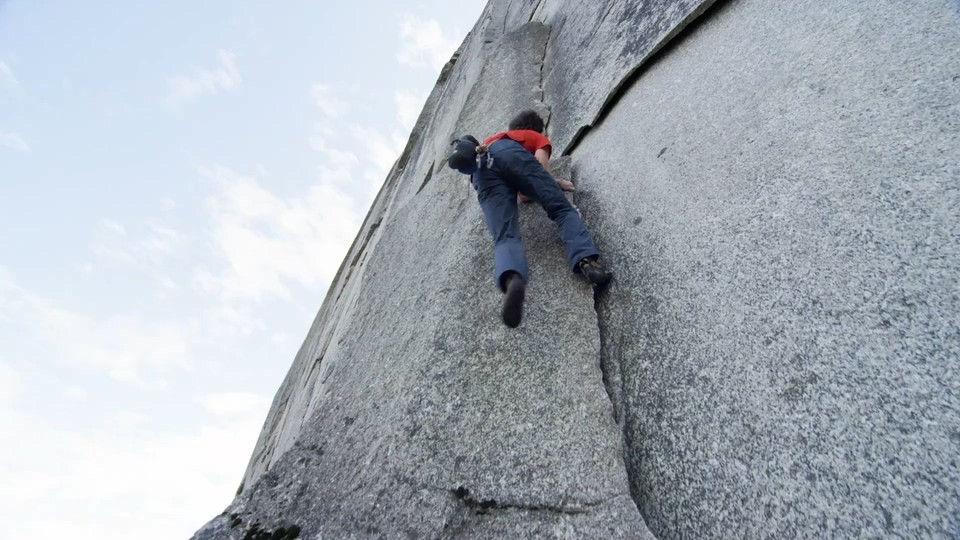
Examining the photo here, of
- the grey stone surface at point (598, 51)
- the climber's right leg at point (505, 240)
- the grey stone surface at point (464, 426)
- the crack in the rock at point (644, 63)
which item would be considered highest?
Answer: the grey stone surface at point (598, 51)

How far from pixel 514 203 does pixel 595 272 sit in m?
0.80

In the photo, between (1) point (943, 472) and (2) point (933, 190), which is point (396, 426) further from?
(2) point (933, 190)

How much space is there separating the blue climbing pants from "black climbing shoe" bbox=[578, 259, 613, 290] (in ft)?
0.15

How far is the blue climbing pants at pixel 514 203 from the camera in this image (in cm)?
293

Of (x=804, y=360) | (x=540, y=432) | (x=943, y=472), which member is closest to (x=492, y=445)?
(x=540, y=432)

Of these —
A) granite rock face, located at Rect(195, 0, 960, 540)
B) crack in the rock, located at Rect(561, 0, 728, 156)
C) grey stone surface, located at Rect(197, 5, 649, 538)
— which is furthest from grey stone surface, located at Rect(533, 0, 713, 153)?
grey stone surface, located at Rect(197, 5, 649, 538)

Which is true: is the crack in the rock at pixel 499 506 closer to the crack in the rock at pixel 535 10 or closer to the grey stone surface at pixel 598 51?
the grey stone surface at pixel 598 51

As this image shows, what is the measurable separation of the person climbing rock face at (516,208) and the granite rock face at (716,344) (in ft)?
0.53

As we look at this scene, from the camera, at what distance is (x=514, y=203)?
3.35 metres

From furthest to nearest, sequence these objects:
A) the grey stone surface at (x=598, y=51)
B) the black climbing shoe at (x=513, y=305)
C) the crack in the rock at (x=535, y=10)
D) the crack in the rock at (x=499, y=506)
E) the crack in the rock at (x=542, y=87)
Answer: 1. the crack in the rock at (x=535, y=10)
2. the crack in the rock at (x=542, y=87)
3. the grey stone surface at (x=598, y=51)
4. the black climbing shoe at (x=513, y=305)
5. the crack in the rock at (x=499, y=506)

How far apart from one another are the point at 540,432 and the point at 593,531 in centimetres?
47

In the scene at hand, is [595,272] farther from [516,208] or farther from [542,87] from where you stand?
[542,87]

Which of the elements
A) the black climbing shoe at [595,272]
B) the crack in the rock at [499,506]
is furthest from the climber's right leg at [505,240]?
the crack in the rock at [499,506]

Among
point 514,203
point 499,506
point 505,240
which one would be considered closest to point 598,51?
point 514,203
